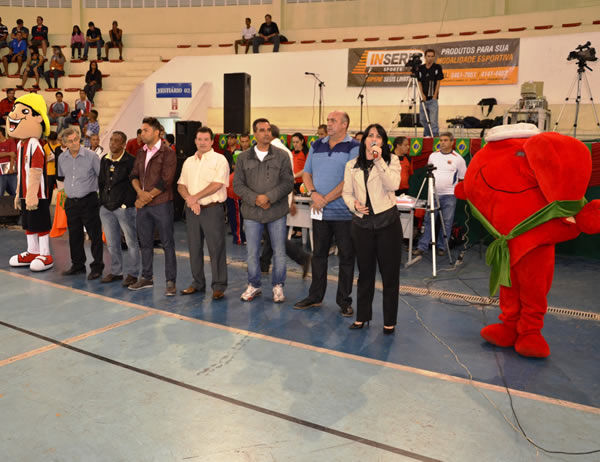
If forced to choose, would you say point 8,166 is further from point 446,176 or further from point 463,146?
point 463,146

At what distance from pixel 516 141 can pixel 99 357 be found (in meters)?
3.39

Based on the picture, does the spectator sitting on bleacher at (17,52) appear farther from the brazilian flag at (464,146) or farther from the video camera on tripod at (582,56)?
the video camera on tripod at (582,56)

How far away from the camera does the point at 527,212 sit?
12.5 ft

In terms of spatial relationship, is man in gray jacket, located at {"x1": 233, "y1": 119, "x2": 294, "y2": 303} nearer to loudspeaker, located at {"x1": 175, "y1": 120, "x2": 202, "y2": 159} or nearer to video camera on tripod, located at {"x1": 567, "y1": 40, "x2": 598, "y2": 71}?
loudspeaker, located at {"x1": 175, "y1": 120, "x2": 202, "y2": 159}

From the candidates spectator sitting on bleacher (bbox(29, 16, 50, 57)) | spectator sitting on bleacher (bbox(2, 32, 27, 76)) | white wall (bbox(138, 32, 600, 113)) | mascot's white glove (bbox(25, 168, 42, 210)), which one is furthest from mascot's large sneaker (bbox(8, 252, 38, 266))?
spectator sitting on bleacher (bbox(29, 16, 50, 57))

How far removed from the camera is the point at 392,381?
3.44 metres

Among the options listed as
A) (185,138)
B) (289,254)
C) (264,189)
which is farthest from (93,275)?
(185,138)

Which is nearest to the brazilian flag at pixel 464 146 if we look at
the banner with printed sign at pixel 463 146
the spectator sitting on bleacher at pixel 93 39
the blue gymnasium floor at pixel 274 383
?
the banner with printed sign at pixel 463 146

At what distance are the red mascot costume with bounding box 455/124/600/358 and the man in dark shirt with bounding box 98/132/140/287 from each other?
3438 mm

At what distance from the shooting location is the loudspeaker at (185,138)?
389 inches

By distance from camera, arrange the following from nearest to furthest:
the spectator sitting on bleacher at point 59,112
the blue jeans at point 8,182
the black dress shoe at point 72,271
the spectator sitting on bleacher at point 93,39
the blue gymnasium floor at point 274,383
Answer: the blue gymnasium floor at point 274,383
the black dress shoe at point 72,271
the blue jeans at point 8,182
the spectator sitting on bleacher at point 59,112
the spectator sitting on bleacher at point 93,39

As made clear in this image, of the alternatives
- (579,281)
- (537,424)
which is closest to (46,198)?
(537,424)

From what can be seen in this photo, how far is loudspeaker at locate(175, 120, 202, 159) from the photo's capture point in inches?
389

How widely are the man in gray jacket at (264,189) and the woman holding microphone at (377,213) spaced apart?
913 millimetres
